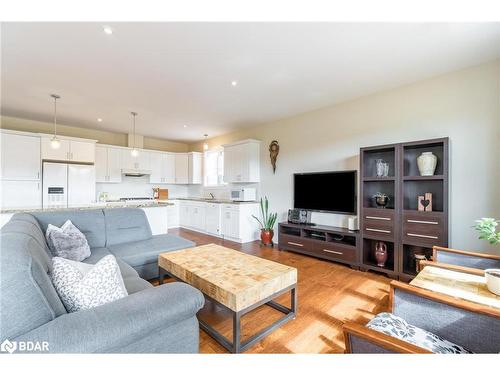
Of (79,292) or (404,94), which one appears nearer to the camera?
(79,292)

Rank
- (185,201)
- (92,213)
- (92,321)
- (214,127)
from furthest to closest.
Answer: (185,201)
(214,127)
(92,213)
(92,321)

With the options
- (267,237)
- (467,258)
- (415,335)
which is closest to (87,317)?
(415,335)

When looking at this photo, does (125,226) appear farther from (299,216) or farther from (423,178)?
(423,178)

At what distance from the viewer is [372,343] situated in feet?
3.18

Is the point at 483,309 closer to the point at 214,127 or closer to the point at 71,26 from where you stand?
the point at 71,26

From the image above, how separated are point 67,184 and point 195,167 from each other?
120 inches

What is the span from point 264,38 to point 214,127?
11.0 ft

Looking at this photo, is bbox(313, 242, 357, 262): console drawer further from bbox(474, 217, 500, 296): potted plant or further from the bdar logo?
the bdar logo

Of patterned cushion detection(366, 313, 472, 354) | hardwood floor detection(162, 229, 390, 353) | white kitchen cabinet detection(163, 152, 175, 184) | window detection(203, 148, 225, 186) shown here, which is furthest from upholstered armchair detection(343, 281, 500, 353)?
white kitchen cabinet detection(163, 152, 175, 184)

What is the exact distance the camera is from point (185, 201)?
634 cm

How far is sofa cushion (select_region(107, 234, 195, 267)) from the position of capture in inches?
96.7

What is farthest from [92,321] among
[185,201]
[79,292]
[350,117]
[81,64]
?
[185,201]

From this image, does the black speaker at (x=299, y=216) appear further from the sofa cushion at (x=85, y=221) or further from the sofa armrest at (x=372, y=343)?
the sofa armrest at (x=372, y=343)

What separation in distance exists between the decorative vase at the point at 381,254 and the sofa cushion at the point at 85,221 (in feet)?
11.7
